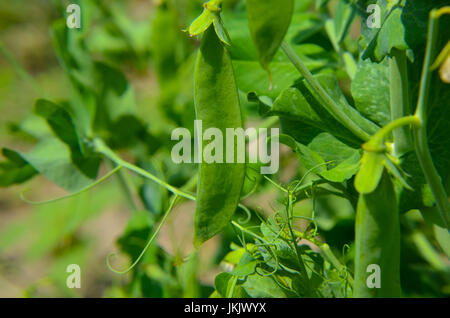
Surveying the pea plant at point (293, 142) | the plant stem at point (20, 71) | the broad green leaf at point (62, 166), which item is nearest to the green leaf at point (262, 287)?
the pea plant at point (293, 142)

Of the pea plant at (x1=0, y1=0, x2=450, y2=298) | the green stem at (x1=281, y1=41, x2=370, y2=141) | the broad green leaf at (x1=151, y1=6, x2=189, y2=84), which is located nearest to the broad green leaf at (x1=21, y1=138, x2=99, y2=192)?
the pea plant at (x1=0, y1=0, x2=450, y2=298)

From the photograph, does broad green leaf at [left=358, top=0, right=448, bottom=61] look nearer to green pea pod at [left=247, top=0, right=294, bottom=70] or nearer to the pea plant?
the pea plant

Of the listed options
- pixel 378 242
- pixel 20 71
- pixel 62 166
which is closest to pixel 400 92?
pixel 378 242

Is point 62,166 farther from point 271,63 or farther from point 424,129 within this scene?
point 424,129

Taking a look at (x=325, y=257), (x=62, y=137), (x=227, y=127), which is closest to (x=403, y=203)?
(x=325, y=257)

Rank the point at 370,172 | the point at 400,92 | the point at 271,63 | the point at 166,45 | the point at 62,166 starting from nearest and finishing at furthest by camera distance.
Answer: the point at 370,172 < the point at 400,92 < the point at 271,63 < the point at 62,166 < the point at 166,45

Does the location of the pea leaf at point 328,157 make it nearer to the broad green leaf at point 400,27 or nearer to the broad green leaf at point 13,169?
the broad green leaf at point 400,27
